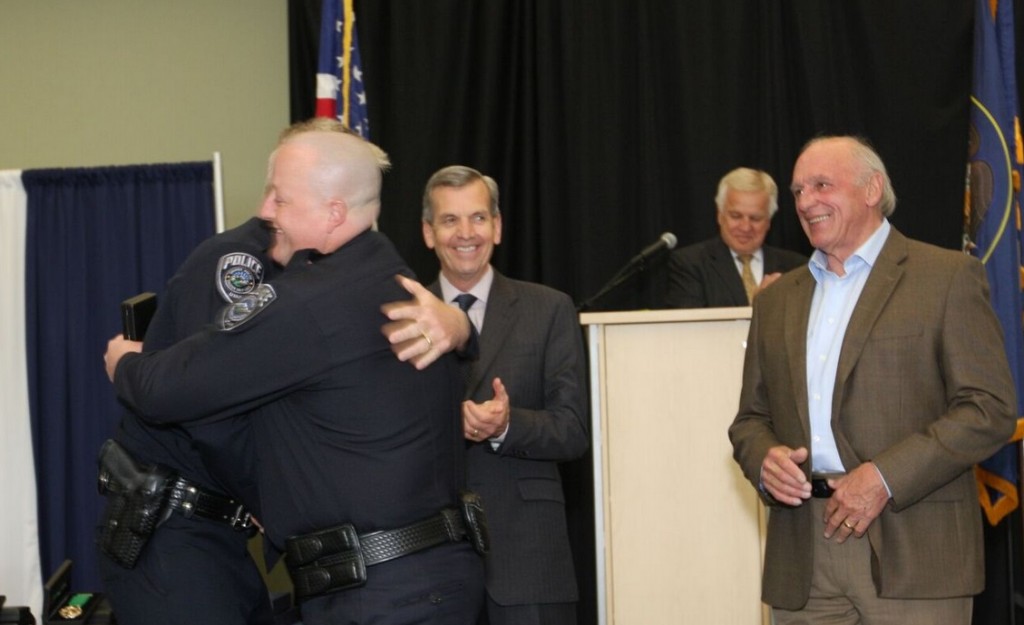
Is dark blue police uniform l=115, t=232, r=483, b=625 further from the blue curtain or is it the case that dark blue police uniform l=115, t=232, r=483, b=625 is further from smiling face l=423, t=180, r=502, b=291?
the blue curtain

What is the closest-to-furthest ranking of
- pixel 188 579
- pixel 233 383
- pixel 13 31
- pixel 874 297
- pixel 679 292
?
pixel 233 383, pixel 188 579, pixel 874 297, pixel 679 292, pixel 13 31

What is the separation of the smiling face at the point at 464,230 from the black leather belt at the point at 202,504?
121cm

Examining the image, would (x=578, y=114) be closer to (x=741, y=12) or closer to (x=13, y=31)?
(x=741, y=12)

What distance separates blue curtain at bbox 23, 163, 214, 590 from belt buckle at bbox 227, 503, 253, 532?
10.5 feet

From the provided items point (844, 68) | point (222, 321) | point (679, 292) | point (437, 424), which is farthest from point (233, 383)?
point (844, 68)

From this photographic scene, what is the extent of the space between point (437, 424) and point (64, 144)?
15.3 feet

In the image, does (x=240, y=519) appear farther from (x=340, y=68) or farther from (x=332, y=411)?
(x=340, y=68)

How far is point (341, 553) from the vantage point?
241 cm

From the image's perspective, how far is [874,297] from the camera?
10.6ft

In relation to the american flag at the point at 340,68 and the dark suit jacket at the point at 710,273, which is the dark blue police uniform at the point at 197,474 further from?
the dark suit jacket at the point at 710,273

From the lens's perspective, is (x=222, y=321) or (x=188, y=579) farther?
(x=188, y=579)

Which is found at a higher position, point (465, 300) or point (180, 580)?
point (465, 300)

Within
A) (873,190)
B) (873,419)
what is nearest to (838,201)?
(873,190)

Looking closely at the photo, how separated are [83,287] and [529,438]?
3398mm
